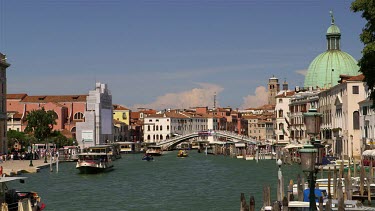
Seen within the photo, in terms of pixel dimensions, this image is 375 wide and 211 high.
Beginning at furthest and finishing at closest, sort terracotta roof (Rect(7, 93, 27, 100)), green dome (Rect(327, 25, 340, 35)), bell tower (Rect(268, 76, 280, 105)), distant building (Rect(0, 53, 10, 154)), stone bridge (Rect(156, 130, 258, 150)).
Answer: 1. bell tower (Rect(268, 76, 280, 105))
2. terracotta roof (Rect(7, 93, 27, 100))
3. stone bridge (Rect(156, 130, 258, 150))
4. green dome (Rect(327, 25, 340, 35))
5. distant building (Rect(0, 53, 10, 154))

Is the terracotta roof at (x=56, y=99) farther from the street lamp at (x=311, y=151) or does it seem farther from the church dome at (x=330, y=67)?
the street lamp at (x=311, y=151)

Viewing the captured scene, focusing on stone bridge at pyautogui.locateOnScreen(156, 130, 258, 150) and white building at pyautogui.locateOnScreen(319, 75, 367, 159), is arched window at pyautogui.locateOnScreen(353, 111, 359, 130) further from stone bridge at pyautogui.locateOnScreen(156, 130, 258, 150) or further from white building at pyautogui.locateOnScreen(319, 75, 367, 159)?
stone bridge at pyautogui.locateOnScreen(156, 130, 258, 150)

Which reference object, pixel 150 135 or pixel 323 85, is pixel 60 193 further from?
pixel 150 135

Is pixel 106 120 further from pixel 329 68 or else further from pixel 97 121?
pixel 329 68

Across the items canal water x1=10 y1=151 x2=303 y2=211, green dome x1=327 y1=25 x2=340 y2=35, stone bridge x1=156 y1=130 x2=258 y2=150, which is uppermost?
green dome x1=327 y1=25 x2=340 y2=35

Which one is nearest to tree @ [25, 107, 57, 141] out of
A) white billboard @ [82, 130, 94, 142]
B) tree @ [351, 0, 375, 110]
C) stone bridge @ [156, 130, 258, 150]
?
white billboard @ [82, 130, 94, 142]

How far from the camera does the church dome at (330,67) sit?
74875mm

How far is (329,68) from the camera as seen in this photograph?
75.7 metres

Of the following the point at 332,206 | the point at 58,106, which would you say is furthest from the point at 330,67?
the point at 332,206

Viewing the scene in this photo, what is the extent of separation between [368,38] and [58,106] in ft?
227

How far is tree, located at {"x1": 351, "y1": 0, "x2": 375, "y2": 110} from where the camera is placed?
18266 mm

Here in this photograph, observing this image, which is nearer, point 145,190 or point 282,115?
point 145,190

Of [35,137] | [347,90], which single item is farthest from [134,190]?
[35,137]

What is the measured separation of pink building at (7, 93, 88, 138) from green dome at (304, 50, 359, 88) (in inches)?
1091
